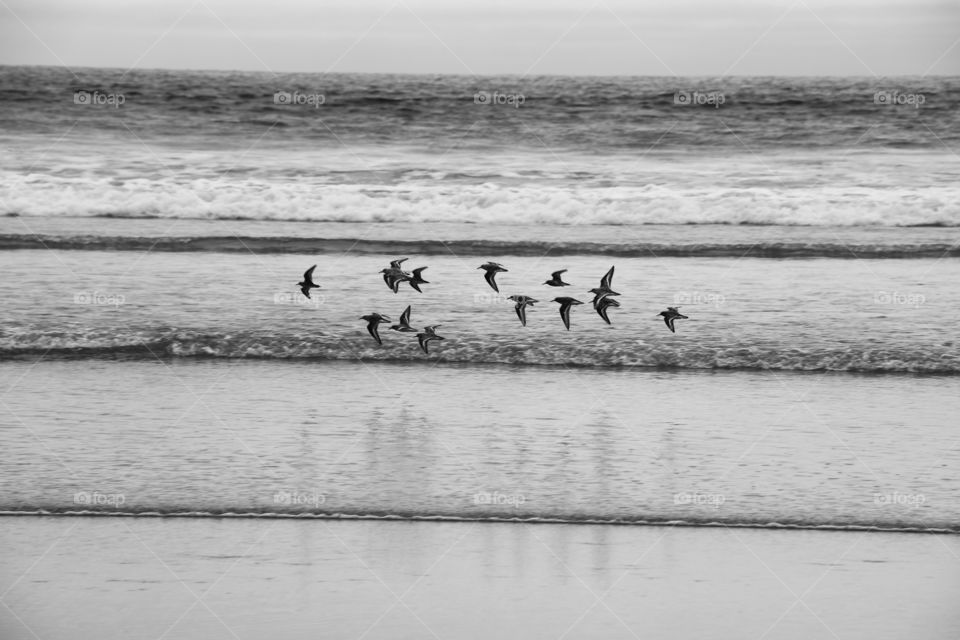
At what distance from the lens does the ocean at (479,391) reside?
200 inches

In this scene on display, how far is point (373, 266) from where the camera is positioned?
1190cm

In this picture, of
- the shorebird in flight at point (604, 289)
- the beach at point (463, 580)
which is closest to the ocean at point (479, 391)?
the beach at point (463, 580)

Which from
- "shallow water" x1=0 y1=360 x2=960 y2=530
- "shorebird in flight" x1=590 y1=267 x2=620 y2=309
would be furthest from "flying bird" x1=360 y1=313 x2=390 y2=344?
"shorebird in flight" x1=590 y1=267 x2=620 y2=309

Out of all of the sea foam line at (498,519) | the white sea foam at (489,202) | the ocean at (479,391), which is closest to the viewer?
the ocean at (479,391)

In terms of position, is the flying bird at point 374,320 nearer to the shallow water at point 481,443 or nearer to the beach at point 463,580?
the shallow water at point 481,443

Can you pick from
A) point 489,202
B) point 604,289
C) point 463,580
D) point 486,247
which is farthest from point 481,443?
point 489,202

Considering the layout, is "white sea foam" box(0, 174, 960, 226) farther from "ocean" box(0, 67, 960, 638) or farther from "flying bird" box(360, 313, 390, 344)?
"flying bird" box(360, 313, 390, 344)

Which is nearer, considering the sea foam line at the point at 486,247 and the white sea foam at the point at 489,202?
the sea foam line at the point at 486,247

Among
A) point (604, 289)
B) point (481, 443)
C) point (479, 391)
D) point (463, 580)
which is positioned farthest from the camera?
point (604, 289)

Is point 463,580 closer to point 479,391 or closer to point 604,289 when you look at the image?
point 479,391

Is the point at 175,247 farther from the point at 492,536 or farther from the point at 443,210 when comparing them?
the point at 492,536

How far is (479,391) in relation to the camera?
8023mm

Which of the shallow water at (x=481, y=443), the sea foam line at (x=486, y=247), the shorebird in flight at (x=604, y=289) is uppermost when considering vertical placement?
the sea foam line at (x=486, y=247)

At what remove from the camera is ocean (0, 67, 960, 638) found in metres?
5.08
